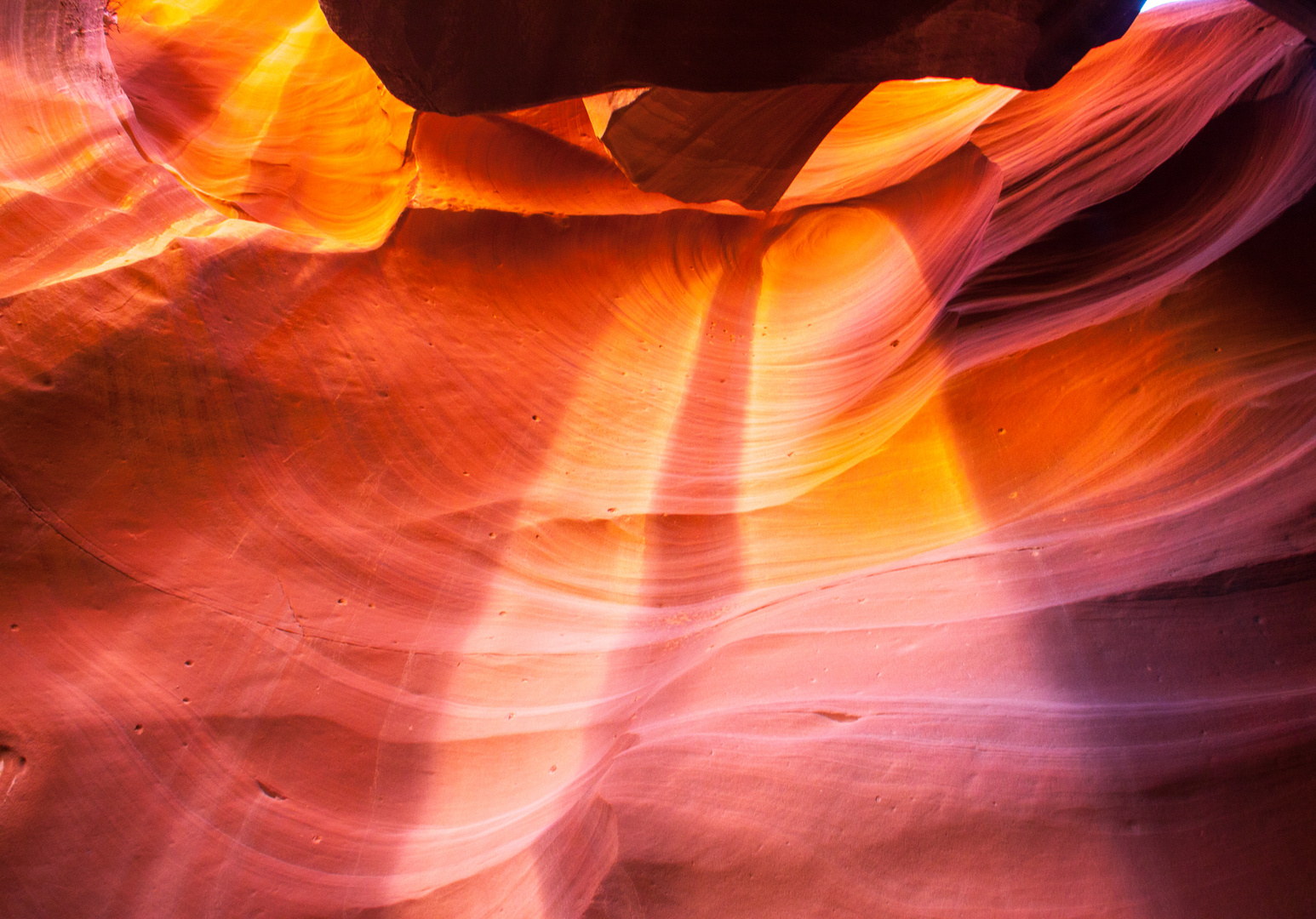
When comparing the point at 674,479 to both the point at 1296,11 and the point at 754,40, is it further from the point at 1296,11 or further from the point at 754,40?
the point at 1296,11

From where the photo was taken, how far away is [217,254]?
1959 millimetres

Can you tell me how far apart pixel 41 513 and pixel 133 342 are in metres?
0.50

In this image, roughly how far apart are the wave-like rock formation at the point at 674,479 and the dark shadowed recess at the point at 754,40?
0.01 meters

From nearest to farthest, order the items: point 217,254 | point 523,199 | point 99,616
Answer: point 99,616 < point 217,254 < point 523,199

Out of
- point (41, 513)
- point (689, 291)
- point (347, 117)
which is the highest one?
point (347, 117)

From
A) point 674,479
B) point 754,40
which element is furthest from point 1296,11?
point 674,479

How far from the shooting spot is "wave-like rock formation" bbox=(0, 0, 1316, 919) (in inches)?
56.8

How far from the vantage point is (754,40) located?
5.00 feet

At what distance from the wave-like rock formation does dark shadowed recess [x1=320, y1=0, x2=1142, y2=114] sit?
0.03ft

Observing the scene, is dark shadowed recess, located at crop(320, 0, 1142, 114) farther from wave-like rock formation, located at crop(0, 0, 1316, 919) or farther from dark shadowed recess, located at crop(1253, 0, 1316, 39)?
dark shadowed recess, located at crop(1253, 0, 1316, 39)

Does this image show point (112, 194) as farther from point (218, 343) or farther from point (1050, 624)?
point (1050, 624)

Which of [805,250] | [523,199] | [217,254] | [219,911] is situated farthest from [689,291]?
[219,911]

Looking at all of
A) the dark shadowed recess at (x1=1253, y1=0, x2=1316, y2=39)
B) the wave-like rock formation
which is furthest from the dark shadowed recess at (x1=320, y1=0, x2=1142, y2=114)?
the dark shadowed recess at (x1=1253, y1=0, x2=1316, y2=39)

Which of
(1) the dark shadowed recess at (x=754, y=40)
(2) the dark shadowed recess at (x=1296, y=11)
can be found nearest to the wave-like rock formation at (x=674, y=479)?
(1) the dark shadowed recess at (x=754, y=40)
